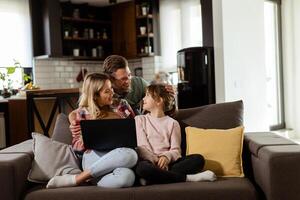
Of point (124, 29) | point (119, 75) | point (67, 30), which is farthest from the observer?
point (124, 29)

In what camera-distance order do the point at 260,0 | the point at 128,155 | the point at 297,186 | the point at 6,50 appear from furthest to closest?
1. the point at 6,50
2. the point at 260,0
3. the point at 128,155
4. the point at 297,186

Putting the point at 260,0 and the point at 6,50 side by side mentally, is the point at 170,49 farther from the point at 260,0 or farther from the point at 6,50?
the point at 6,50

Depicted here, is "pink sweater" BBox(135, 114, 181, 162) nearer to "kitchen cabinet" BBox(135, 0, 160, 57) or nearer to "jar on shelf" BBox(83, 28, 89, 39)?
"kitchen cabinet" BBox(135, 0, 160, 57)

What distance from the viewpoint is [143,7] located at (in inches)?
277

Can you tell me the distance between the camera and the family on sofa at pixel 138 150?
227 centimetres

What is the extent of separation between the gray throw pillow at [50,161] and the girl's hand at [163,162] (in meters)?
0.49

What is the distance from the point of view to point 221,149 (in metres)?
2.46

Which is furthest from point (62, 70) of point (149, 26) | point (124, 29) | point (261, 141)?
point (261, 141)

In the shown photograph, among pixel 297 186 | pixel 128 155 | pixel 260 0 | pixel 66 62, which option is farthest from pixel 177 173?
pixel 66 62

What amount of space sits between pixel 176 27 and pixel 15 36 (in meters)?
2.64

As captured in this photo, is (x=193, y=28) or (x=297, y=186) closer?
(x=297, y=186)

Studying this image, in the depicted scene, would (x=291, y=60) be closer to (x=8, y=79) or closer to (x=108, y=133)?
(x=8, y=79)

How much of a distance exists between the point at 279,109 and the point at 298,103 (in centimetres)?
37

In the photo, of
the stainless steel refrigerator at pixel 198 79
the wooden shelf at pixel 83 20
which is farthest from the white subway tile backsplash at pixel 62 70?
the stainless steel refrigerator at pixel 198 79
